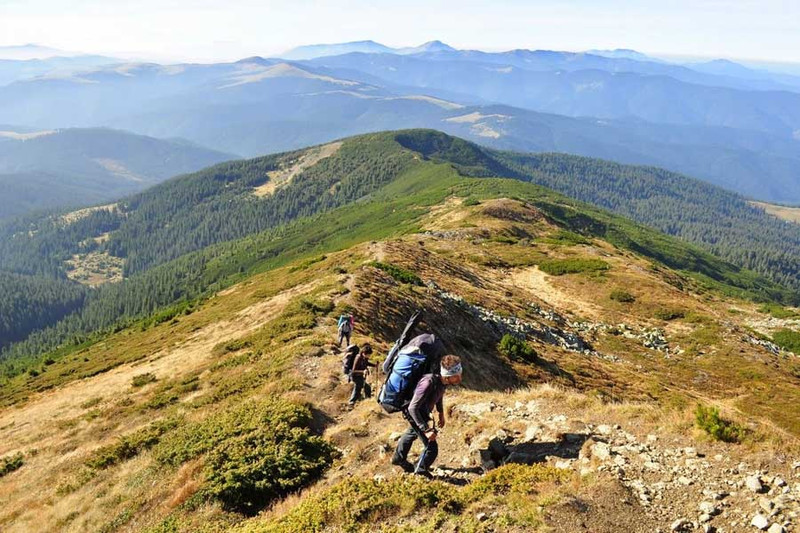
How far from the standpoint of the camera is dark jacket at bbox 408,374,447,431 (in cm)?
1142

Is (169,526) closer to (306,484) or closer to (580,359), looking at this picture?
(306,484)

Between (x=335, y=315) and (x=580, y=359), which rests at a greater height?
(x=335, y=315)

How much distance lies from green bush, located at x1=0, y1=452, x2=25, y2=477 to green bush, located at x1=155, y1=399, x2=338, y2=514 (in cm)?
902

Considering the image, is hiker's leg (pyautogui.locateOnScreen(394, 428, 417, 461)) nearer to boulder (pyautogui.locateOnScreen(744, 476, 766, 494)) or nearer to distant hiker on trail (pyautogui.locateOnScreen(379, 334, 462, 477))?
distant hiker on trail (pyautogui.locateOnScreen(379, 334, 462, 477))

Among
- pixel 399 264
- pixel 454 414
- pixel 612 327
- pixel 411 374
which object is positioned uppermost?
pixel 411 374

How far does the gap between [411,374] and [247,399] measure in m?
12.0

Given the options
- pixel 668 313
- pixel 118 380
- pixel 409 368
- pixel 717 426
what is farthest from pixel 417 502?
pixel 668 313

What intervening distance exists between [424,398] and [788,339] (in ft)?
Answer: 232

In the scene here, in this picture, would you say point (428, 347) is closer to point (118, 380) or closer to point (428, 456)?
point (428, 456)

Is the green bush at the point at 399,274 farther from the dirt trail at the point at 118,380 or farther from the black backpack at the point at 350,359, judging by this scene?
the black backpack at the point at 350,359

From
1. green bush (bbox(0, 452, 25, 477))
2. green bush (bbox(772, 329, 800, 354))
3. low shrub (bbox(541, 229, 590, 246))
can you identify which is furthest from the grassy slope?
low shrub (bbox(541, 229, 590, 246))

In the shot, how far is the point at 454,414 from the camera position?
16703 mm

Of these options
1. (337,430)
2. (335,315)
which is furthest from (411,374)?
(335,315)

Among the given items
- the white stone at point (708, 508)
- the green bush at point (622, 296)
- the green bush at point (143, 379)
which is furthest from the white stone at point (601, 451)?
the green bush at point (622, 296)
